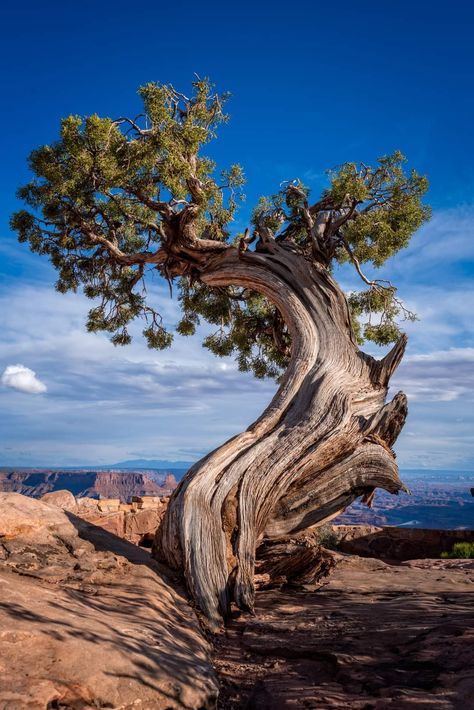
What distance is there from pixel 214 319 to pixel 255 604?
30.6ft

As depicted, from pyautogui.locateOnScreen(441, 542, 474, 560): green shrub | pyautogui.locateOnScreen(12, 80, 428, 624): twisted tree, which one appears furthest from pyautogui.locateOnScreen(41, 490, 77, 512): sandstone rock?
pyautogui.locateOnScreen(441, 542, 474, 560): green shrub

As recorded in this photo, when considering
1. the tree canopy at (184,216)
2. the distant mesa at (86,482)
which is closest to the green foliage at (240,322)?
the tree canopy at (184,216)

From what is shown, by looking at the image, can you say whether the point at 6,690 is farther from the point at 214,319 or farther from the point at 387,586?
the point at 214,319

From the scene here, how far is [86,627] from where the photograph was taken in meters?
4.55

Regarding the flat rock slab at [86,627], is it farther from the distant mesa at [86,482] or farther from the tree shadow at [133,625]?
the distant mesa at [86,482]

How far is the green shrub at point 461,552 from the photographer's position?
48.6 feet

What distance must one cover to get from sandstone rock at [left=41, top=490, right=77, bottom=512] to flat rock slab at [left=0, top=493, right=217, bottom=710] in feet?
22.3

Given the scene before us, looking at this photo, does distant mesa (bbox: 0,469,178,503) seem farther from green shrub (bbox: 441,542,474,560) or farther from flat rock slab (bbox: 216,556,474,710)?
flat rock slab (bbox: 216,556,474,710)

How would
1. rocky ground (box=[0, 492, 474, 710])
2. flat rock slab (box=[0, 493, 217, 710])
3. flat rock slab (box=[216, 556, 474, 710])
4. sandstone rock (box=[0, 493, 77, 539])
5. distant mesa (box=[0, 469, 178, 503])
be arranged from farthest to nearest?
1. distant mesa (box=[0, 469, 178, 503])
2. sandstone rock (box=[0, 493, 77, 539])
3. flat rock slab (box=[216, 556, 474, 710])
4. rocky ground (box=[0, 492, 474, 710])
5. flat rock slab (box=[0, 493, 217, 710])

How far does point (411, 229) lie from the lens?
42.1 ft

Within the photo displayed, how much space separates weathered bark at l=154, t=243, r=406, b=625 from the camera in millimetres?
7461

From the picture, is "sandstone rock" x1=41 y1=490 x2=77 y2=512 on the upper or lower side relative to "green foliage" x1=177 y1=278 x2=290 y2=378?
lower

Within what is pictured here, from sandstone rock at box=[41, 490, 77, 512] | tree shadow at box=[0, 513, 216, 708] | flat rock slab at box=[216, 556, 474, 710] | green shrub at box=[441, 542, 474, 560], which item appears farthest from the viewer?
green shrub at box=[441, 542, 474, 560]

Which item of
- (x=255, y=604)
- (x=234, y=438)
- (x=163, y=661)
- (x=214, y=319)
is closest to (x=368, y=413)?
(x=234, y=438)
